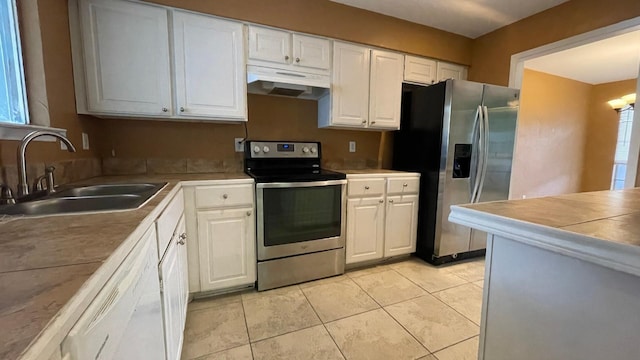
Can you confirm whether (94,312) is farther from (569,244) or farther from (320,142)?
(320,142)

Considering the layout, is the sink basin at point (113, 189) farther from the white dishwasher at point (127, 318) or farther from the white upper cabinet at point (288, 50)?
the white upper cabinet at point (288, 50)

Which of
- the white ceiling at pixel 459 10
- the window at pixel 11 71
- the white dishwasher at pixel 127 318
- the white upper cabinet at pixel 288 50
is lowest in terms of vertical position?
the white dishwasher at pixel 127 318

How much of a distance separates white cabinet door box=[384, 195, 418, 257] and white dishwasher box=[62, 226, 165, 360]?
202 cm

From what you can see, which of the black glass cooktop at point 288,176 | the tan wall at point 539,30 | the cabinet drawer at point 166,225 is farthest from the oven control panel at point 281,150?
the tan wall at point 539,30

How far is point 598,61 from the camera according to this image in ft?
12.3

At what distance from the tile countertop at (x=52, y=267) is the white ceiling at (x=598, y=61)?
3.89m

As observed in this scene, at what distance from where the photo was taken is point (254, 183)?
199 centimetres

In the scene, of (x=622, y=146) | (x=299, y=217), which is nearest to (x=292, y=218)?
(x=299, y=217)

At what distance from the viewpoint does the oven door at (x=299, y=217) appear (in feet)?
6.63

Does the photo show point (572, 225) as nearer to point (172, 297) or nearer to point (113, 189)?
point (172, 297)

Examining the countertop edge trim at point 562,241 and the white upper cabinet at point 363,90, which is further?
the white upper cabinet at point 363,90

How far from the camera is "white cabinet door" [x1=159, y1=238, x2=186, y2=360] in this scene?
3.45 feet

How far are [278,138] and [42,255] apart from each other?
215cm

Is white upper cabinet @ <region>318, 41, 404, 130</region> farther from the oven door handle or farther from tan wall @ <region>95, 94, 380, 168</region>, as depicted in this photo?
the oven door handle
